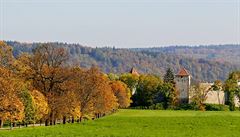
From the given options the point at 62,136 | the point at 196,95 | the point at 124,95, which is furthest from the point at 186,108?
the point at 62,136

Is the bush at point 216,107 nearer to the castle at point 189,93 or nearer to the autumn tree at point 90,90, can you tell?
the castle at point 189,93

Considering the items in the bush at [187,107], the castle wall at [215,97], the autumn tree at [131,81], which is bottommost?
the bush at [187,107]

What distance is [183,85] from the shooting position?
162250 millimetres

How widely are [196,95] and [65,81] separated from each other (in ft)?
297

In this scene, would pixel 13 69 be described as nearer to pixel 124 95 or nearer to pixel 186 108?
pixel 124 95

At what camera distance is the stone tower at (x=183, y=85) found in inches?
6305

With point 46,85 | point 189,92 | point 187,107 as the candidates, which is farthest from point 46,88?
point 189,92

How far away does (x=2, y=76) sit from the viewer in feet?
186

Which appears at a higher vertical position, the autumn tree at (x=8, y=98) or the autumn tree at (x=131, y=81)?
the autumn tree at (x=131, y=81)

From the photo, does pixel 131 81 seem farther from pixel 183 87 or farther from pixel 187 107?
pixel 187 107

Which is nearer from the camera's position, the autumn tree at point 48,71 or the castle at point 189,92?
the autumn tree at point 48,71

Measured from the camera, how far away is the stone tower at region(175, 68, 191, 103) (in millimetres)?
160137

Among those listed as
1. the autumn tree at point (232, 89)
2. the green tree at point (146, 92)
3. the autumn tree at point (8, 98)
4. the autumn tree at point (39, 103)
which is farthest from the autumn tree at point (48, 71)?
the autumn tree at point (232, 89)

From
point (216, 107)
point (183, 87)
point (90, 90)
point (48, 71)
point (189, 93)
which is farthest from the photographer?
point (183, 87)
